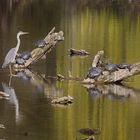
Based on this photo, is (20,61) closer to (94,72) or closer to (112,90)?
(94,72)

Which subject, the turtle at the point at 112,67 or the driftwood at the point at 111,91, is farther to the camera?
the turtle at the point at 112,67

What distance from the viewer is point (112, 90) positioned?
18.8 metres

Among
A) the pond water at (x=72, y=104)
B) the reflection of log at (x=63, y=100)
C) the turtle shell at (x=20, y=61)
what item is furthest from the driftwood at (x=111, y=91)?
the turtle shell at (x=20, y=61)

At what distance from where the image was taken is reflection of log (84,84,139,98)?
18.2 m

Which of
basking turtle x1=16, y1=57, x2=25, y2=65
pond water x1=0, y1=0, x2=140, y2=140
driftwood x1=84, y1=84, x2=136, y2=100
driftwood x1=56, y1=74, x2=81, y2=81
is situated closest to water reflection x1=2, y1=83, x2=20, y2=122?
pond water x1=0, y1=0, x2=140, y2=140

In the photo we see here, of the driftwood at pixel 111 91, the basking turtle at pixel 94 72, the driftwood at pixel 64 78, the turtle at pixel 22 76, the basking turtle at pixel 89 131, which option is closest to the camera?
the basking turtle at pixel 89 131

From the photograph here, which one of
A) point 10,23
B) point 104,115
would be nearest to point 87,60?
point 104,115

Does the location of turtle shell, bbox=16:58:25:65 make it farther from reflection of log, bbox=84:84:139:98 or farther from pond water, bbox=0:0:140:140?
reflection of log, bbox=84:84:139:98

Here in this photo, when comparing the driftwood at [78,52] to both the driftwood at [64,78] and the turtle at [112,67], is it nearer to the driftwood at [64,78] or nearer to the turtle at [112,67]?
the driftwood at [64,78]

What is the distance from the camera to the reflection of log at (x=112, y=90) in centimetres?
1823

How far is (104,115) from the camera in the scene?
1546 centimetres

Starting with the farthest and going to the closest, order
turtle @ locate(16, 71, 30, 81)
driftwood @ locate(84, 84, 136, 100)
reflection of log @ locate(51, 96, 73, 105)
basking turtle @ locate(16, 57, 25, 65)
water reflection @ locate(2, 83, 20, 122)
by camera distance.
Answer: basking turtle @ locate(16, 57, 25, 65) → turtle @ locate(16, 71, 30, 81) → driftwood @ locate(84, 84, 136, 100) → reflection of log @ locate(51, 96, 73, 105) → water reflection @ locate(2, 83, 20, 122)

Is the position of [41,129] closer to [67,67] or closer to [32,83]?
[32,83]

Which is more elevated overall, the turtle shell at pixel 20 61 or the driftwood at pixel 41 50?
the driftwood at pixel 41 50
